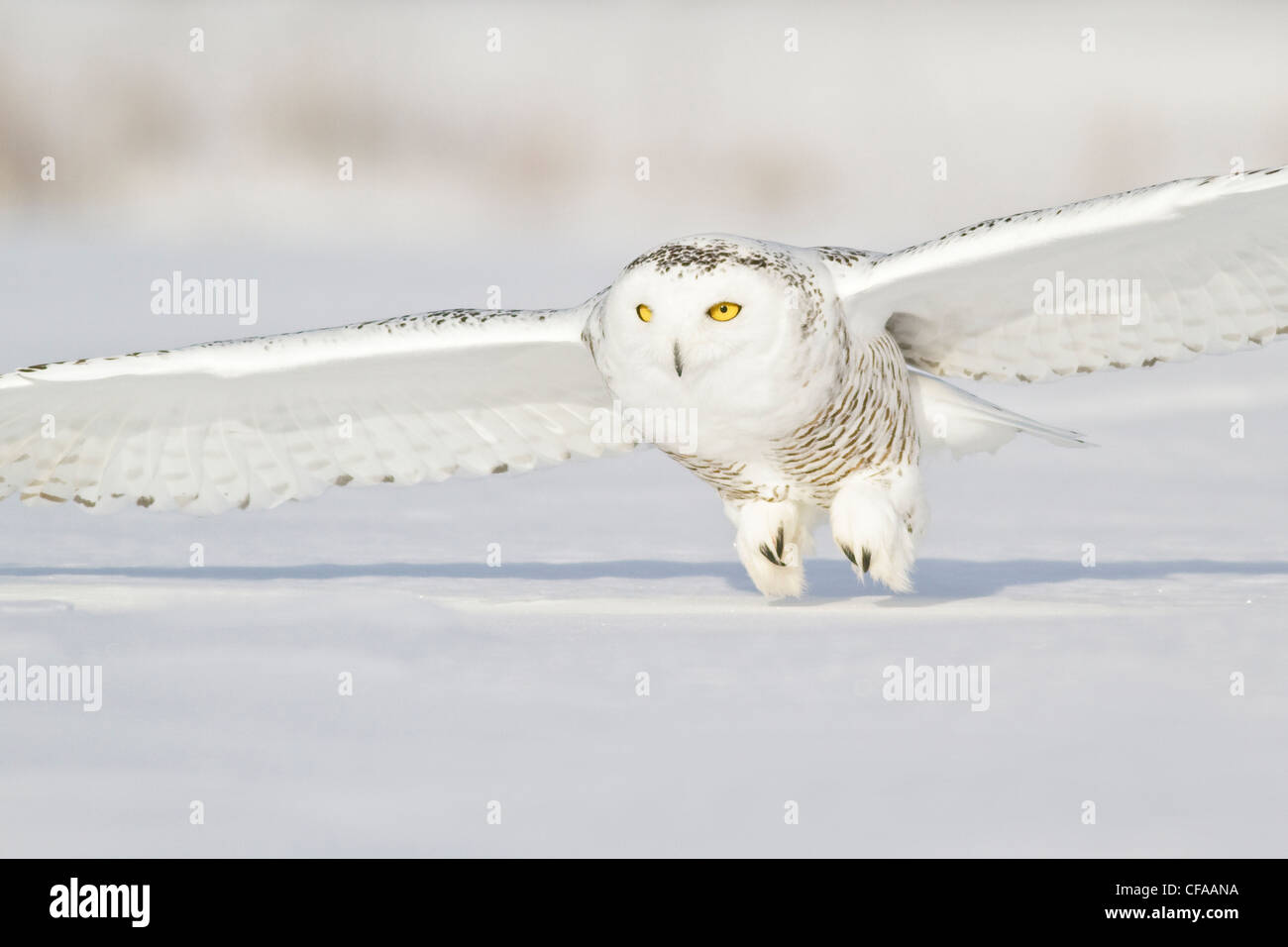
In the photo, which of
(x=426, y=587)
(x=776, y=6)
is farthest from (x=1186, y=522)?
(x=776, y=6)

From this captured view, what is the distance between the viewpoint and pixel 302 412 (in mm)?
6242

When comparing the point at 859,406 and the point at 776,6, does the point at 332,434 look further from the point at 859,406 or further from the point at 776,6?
the point at 776,6

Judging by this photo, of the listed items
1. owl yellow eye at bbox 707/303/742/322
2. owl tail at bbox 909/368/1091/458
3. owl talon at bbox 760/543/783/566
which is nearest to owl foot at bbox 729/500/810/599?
owl talon at bbox 760/543/783/566

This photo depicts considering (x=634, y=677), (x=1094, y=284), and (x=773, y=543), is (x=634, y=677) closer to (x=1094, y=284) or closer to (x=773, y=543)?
(x=773, y=543)

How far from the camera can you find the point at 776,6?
107ft

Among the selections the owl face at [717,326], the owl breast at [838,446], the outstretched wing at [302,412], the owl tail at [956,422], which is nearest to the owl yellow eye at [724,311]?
the owl face at [717,326]

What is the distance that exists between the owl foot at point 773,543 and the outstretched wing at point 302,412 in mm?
800

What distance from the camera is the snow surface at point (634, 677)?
3.85m

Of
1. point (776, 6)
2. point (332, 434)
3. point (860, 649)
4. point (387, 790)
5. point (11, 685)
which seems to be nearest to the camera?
point (387, 790)

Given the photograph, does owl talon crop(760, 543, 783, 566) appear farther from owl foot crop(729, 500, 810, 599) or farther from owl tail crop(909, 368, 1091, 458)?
owl tail crop(909, 368, 1091, 458)

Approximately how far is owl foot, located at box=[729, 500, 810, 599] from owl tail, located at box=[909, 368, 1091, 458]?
534mm

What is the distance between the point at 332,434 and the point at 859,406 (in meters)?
2.00

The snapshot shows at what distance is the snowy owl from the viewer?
5.13 m

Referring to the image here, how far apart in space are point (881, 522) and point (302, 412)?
2092mm
